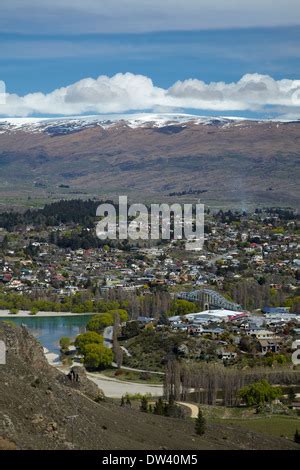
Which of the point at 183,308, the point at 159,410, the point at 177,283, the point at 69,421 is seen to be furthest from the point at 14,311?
the point at 69,421

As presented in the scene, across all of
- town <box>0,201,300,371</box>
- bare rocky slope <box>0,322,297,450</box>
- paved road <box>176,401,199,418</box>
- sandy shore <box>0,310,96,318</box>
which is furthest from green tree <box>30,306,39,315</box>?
bare rocky slope <box>0,322,297,450</box>

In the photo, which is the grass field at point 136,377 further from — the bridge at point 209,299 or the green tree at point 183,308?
the bridge at point 209,299

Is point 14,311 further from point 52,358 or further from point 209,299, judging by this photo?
point 52,358

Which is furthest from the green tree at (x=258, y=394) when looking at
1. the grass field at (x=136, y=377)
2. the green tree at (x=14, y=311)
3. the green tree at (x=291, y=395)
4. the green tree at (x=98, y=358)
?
the green tree at (x=14, y=311)

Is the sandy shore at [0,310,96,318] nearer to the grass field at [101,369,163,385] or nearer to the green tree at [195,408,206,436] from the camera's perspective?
the grass field at [101,369,163,385]

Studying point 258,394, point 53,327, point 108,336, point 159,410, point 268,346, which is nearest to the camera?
point 159,410
